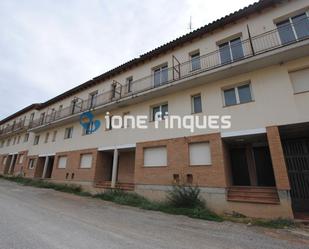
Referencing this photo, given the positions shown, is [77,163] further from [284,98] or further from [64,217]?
[284,98]

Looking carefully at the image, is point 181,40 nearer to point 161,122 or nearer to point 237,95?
point 237,95

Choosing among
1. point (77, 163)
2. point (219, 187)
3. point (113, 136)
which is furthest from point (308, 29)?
point (77, 163)

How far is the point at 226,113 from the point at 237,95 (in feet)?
3.73

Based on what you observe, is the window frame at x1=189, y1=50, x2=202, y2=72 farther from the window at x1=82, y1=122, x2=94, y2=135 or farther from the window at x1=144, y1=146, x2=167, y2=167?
the window at x1=82, y1=122, x2=94, y2=135

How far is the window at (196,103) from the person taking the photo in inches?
395

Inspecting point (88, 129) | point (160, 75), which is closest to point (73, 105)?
point (88, 129)

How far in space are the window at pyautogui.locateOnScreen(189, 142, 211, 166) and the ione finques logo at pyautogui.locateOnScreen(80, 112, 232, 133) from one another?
0.86 meters

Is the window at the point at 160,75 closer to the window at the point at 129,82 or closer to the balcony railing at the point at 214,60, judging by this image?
the balcony railing at the point at 214,60

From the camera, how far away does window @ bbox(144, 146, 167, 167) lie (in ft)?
33.6

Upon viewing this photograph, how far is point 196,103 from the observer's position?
10.3m

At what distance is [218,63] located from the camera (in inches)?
383

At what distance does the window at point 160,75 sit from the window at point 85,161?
7854mm

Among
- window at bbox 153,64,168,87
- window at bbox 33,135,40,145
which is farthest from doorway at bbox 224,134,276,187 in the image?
window at bbox 33,135,40,145

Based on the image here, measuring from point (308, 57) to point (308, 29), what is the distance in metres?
1.46
